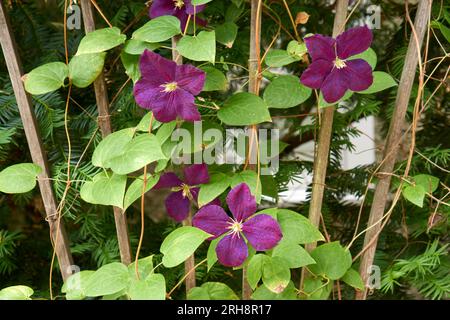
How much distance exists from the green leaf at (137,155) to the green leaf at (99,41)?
4.6 inches

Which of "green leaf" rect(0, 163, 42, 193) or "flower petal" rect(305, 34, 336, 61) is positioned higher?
"flower petal" rect(305, 34, 336, 61)

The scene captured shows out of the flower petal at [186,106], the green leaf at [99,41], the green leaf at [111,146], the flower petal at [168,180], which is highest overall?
the green leaf at [99,41]

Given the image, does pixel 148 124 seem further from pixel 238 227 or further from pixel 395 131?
pixel 395 131

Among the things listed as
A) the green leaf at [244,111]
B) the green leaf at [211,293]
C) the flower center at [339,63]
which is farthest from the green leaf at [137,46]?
the green leaf at [211,293]

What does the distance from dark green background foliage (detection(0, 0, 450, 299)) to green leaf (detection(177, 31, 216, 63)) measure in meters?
0.14

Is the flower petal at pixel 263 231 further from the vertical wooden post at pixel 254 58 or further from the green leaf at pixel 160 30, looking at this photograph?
the green leaf at pixel 160 30

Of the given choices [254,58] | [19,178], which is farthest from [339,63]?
[19,178]

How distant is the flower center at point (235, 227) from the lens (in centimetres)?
76

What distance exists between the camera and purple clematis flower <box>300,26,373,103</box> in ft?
2.43

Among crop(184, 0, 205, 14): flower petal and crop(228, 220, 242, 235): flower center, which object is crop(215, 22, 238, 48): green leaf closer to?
crop(184, 0, 205, 14): flower petal

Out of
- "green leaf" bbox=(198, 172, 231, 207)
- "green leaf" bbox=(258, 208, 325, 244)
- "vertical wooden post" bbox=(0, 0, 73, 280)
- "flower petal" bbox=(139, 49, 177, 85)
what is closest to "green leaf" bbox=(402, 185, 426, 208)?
"green leaf" bbox=(258, 208, 325, 244)

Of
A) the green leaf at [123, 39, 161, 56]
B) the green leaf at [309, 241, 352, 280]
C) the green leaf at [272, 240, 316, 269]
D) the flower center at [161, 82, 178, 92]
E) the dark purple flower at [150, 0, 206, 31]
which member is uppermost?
the dark purple flower at [150, 0, 206, 31]

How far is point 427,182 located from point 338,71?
0.21m

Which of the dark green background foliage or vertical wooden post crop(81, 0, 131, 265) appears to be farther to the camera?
the dark green background foliage
